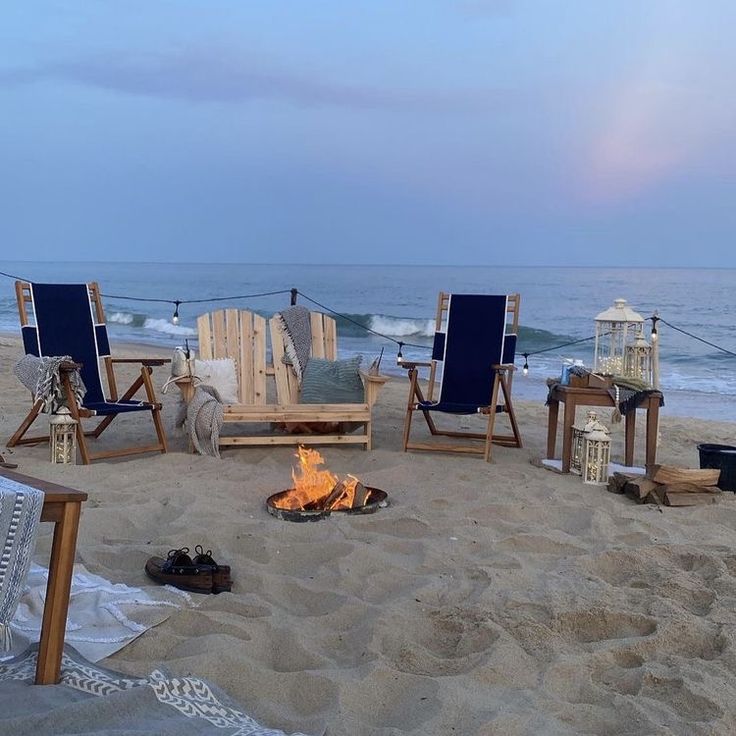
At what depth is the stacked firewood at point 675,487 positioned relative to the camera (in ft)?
13.3

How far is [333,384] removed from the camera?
5.61 meters

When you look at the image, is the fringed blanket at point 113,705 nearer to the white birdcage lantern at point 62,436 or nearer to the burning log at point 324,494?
the burning log at point 324,494

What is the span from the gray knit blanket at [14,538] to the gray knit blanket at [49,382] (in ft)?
10.00

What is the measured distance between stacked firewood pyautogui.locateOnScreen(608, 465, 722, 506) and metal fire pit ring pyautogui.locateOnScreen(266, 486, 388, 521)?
1.30m

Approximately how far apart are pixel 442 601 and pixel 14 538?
153 centimetres

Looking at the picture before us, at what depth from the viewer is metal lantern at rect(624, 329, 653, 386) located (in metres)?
5.23

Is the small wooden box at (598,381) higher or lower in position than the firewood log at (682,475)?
higher

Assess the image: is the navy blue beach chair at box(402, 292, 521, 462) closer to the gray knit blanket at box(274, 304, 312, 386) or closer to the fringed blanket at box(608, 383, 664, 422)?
the fringed blanket at box(608, 383, 664, 422)

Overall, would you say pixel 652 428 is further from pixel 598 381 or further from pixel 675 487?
pixel 675 487

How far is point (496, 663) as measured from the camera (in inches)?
90.4

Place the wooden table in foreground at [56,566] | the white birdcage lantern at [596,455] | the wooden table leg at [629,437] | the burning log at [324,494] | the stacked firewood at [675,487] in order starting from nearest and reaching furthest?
the wooden table in foreground at [56,566], the burning log at [324,494], the stacked firewood at [675,487], the white birdcage lantern at [596,455], the wooden table leg at [629,437]

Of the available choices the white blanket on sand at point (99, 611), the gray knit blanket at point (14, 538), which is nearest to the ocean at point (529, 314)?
the white blanket on sand at point (99, 611)

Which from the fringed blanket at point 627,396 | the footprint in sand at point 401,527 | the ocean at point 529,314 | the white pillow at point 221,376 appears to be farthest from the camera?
the ocean at point 529,314

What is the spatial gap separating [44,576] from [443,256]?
28.5m
